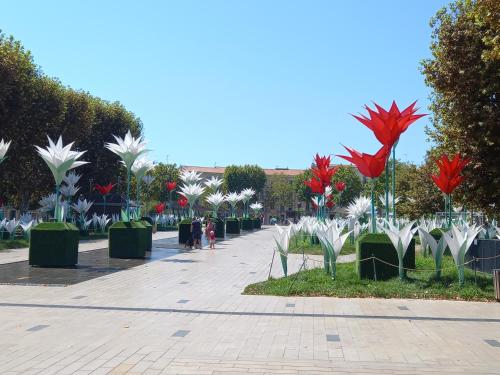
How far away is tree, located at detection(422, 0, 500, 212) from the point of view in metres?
14.5

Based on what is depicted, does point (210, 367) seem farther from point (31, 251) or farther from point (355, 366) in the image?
point (31, 251)

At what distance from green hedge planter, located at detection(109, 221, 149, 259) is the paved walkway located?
724 cm

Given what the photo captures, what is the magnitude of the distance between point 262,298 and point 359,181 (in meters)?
77.4

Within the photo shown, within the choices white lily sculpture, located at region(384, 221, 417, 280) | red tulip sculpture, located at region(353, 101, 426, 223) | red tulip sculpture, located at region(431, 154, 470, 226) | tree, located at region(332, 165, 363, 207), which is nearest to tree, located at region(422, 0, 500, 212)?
red tulip sculpture, located at region(431, 154, 470, 226)

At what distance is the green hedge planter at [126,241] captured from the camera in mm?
20219

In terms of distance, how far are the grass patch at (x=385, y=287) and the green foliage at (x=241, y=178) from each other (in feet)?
280

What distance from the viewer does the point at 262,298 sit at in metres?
11.5

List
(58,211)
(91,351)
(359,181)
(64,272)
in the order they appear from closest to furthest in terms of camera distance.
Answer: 1. (91,351)
2. (64,272)
3. (58,211)
4. (359,181)

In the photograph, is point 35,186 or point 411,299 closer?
point 411,299

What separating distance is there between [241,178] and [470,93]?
8498 centimetres

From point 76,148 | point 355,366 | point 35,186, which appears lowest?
point 355,366

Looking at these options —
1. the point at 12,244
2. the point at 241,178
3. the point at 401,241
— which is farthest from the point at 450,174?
the point at 241,178

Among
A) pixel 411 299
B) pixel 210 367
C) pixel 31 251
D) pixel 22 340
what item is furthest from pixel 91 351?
pixel 31 251

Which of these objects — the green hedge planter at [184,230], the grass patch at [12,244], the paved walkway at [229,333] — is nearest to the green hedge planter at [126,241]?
the paved walkway at [229,333]
